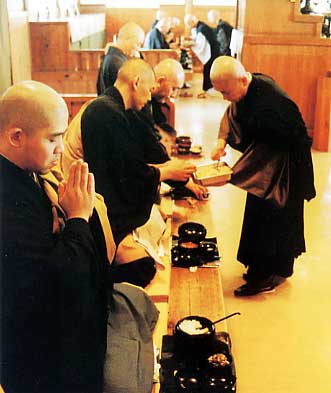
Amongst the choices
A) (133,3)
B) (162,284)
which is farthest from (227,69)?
(133,3)

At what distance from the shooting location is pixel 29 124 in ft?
4.54

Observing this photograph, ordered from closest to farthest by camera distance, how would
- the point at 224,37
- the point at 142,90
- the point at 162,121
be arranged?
the point at 142,90 → the point at 162,121 → the point at 224,37

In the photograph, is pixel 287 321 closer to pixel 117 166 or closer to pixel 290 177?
pixel 290 177

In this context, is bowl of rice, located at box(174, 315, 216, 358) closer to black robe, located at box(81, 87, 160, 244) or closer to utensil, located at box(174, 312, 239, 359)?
utensil, located at box(174, 312, 239, 359)

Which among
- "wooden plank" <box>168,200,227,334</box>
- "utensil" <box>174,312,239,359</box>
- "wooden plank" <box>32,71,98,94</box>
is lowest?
"wooden plank" <box>168,200,227,334</box>

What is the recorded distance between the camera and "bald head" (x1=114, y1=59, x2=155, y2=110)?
2662 millimetres

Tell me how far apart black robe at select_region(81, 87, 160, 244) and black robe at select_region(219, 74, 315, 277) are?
69cm

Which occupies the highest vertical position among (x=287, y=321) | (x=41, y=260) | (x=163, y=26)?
(x=163, y=26)

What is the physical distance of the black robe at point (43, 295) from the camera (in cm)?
135

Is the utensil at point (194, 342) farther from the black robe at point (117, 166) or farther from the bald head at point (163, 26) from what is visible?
the bald head at point (163, 26)

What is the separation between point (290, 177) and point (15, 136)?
1957 mm

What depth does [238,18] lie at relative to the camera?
7.14m

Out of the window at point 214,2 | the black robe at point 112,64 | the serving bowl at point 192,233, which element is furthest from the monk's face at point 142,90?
the window at point 214,2

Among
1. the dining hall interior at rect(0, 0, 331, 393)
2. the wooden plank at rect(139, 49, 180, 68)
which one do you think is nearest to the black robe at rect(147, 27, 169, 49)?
the dining hall interior at rect(0, 0, 331, 393)
